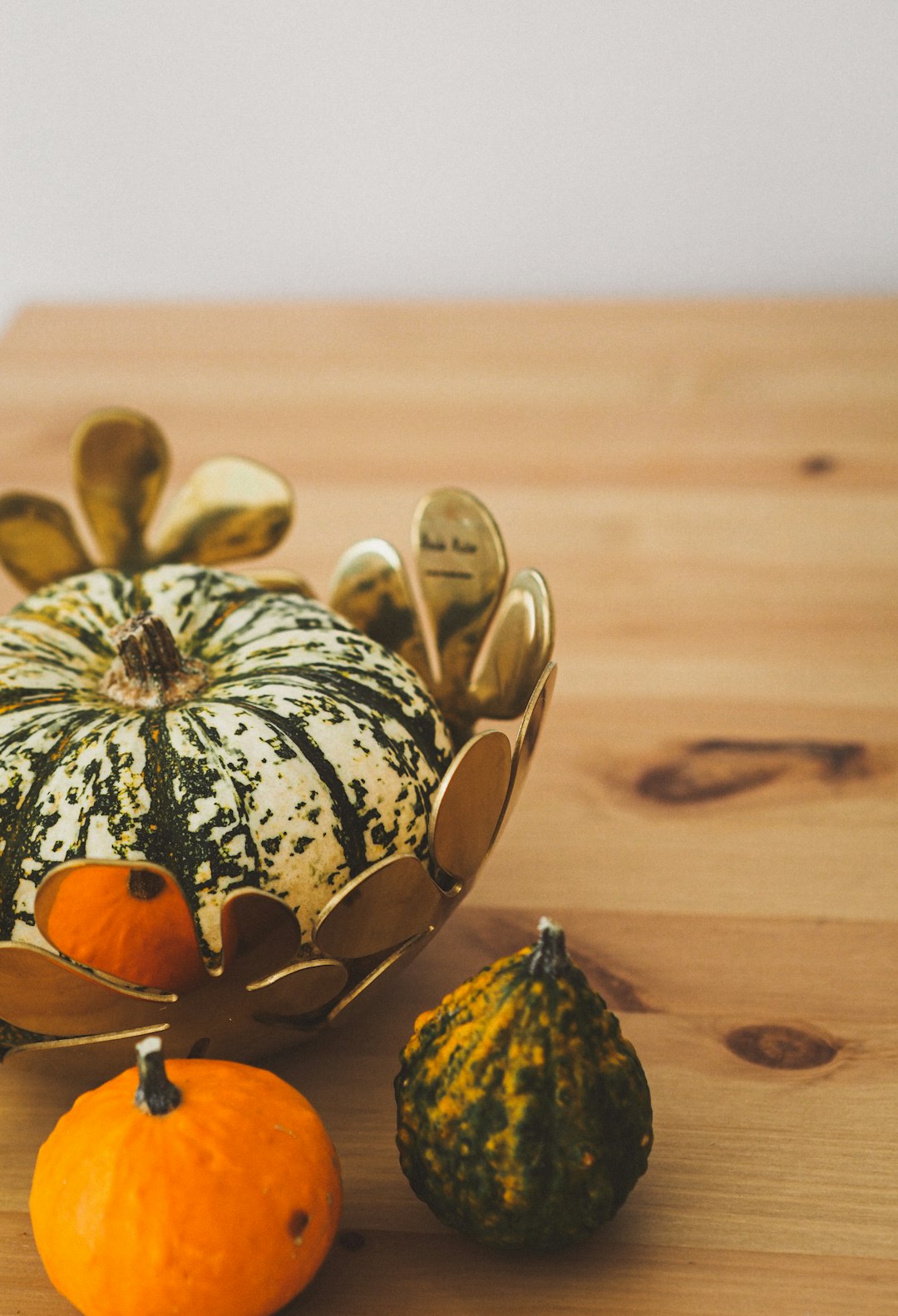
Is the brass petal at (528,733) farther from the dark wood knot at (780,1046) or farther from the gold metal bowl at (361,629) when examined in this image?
the dark wood knot at (780,1046)

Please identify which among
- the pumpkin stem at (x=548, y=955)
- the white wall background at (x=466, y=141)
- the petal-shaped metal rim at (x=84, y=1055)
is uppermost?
the white wall background at (x=466, y=141)

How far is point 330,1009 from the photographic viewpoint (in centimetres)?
66

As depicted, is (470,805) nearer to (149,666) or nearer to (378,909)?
(378,909)

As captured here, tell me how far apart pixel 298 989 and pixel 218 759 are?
0.36 feet

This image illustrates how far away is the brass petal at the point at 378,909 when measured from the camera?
0.58 metres

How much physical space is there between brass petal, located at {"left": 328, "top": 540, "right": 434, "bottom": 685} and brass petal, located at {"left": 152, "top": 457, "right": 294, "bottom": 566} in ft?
0.23

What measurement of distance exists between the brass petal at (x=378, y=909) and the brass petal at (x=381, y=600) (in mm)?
248

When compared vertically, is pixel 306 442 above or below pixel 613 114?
below

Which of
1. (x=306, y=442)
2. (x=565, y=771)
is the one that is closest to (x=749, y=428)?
(x=306, y=442)

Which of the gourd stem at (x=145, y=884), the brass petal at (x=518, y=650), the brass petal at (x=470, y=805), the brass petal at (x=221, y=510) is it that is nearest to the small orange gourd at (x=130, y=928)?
the gourd stem at (x=145, y=884)

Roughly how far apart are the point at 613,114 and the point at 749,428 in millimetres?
709

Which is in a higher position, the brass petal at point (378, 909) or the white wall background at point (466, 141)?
the white wall background at point (466, 141)

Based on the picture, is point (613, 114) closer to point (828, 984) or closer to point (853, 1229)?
point (828, 984)

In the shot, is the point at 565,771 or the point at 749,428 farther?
the point at 749,428
